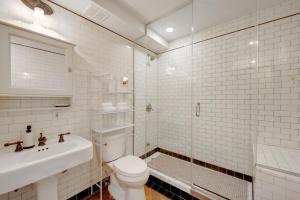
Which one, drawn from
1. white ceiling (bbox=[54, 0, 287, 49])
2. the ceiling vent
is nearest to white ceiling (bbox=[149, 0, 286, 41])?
white ceiling (bbox=[54, 0, 287, 49])

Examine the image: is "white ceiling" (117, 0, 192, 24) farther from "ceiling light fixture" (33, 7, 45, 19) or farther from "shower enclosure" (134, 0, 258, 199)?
"ceiling light fixture" (33, 7, 45, 19)

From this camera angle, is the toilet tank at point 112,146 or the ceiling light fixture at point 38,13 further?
the toilet tank at point 112,146

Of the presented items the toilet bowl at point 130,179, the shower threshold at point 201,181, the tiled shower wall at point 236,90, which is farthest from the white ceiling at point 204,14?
the shower threshold at point 201,181

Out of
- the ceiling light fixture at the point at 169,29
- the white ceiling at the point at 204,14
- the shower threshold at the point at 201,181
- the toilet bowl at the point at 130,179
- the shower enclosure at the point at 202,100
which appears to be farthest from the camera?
the ceiling light fixture at the point at 169,29

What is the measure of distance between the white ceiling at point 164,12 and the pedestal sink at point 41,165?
5.05 feet

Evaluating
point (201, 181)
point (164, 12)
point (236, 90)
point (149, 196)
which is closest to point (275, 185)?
point (201, 181)

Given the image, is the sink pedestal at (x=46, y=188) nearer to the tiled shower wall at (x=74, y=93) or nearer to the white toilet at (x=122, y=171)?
the tiled shower wall at (x=74, y=93)

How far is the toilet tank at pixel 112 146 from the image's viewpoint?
1734mm

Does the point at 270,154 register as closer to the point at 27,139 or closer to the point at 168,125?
the point at 168,125

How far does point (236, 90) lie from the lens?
6.72 feet

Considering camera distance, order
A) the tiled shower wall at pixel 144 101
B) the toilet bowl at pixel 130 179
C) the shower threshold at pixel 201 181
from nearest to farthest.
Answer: the toilet bowl at pixel 130 179, the shower threshold at pixel 201 181, the tiled shower wall at pixel 144 101

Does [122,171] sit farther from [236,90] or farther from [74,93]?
[236,90]

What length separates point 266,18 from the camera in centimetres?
183

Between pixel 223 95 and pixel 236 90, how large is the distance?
7.5 inches
